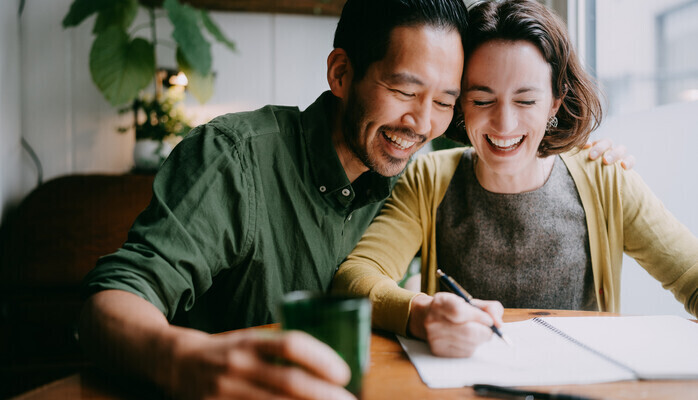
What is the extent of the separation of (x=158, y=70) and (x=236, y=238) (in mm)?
2450

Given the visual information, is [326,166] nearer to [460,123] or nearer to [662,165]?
[460,123]

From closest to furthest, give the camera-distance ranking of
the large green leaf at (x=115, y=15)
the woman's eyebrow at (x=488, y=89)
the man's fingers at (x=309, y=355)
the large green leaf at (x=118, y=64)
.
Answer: the man's fingers at (x=309, y=355) < the woman's eyebrow at (x=488, y=89) < the large green leaf at (x=118, y=64) < the large green leaf at (x=115, y=15)

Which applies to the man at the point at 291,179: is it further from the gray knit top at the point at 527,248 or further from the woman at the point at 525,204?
the gray knit top at the point at 527,248

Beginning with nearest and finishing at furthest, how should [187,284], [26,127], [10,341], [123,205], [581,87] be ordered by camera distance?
[187,284], [581,87], [10,341], [123,205], [26,127]

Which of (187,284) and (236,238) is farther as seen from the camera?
(236,238)

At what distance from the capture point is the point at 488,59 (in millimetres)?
1204

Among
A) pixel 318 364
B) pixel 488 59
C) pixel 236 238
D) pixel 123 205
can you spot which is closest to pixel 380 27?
pixel 488 59

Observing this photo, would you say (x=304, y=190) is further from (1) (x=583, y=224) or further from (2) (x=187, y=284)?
(1) (x=583, y=224)

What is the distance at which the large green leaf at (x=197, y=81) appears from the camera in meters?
2.68

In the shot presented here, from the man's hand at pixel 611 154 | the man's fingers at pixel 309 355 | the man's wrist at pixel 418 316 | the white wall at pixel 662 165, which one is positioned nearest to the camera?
the man's fingers at pixel 309 355

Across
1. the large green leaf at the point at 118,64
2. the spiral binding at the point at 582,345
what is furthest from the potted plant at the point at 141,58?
the spiral binding at the point at 582,345

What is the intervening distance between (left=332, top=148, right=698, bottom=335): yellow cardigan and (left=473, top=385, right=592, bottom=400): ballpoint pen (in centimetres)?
38

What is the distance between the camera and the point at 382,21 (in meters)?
1.13

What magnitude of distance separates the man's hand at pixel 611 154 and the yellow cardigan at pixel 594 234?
0.8 inches
